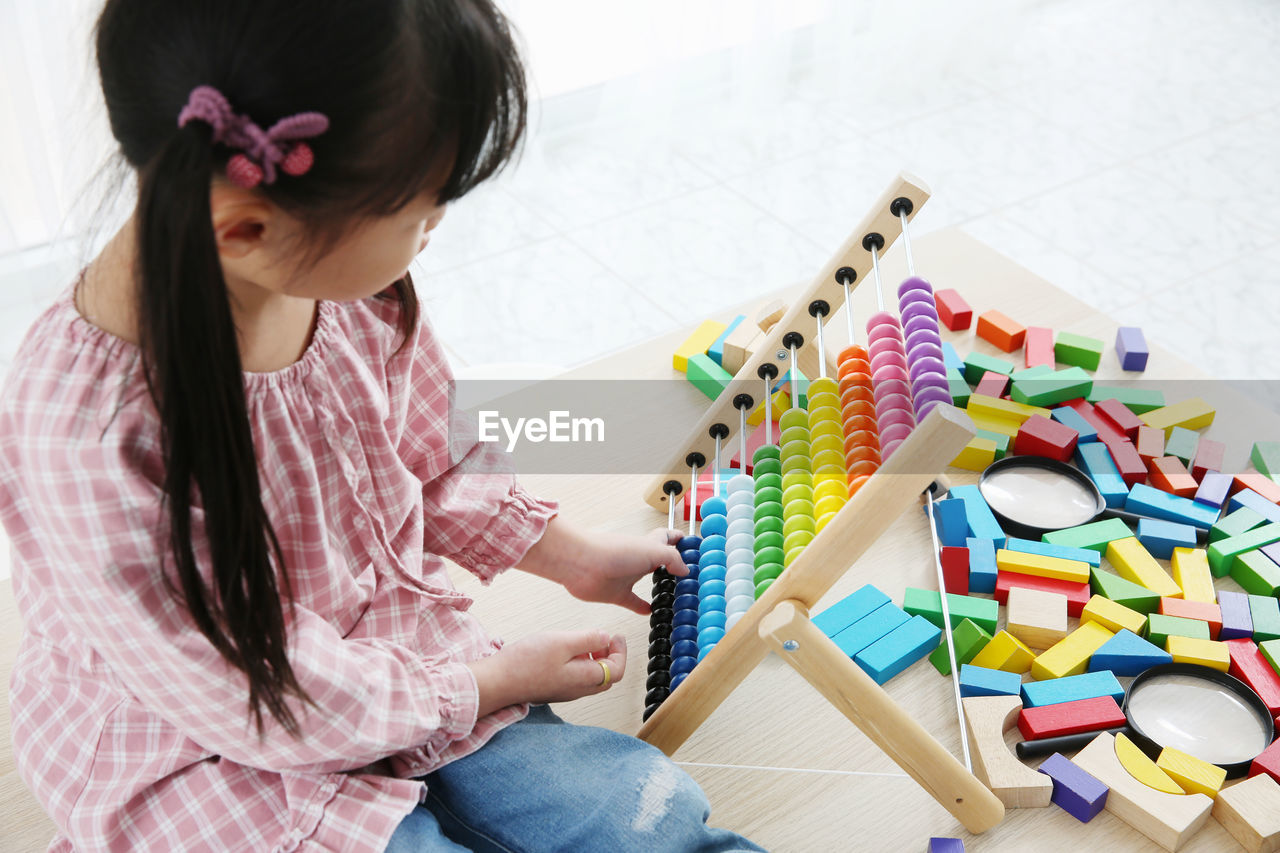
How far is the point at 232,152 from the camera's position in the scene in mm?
616

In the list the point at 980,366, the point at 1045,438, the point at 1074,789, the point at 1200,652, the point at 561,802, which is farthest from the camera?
the point at 980,366

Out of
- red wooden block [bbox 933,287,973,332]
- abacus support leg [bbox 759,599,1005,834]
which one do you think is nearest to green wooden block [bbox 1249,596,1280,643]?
abacus support leg [bbox 759,599,1005,834]

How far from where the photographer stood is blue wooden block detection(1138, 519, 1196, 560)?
1.23 m

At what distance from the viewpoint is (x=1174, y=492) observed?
129 cm

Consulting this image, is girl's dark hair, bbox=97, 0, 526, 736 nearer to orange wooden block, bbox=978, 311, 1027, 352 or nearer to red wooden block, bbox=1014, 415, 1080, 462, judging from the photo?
red wooden block, bbox=1014, 415, 1080, 462

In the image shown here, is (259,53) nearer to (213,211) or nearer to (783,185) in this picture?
(213,211)

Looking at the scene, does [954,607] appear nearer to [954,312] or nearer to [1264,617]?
[1264,617]

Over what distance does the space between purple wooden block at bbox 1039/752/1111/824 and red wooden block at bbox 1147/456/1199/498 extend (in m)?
0.39

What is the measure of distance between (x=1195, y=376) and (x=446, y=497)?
935 millimetres

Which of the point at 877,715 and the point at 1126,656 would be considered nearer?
the point at 877,715

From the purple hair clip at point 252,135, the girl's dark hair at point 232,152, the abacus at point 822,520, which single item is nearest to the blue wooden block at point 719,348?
the abacus at point 822,520

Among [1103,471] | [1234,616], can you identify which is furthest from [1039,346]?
[1234,616]

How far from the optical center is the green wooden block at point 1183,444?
1.32 metres

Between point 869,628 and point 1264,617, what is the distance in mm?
374
